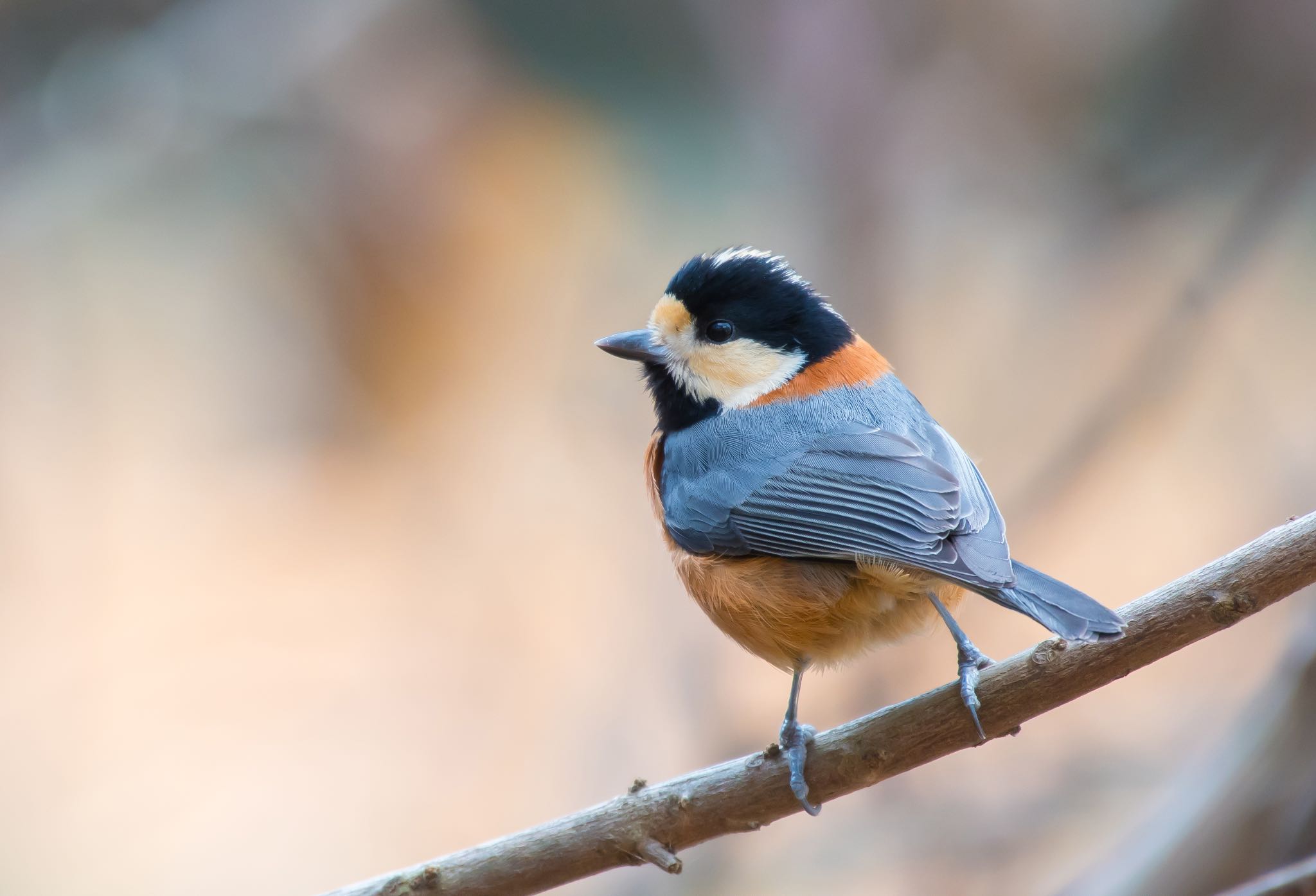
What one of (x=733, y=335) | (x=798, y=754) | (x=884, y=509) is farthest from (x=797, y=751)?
(x=733, y=335)

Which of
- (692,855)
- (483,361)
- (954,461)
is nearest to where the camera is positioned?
(954,461)

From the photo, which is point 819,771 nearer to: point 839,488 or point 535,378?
point 839,488

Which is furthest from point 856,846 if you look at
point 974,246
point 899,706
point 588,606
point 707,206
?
point 707,206

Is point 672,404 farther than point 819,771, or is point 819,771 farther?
point 672,404

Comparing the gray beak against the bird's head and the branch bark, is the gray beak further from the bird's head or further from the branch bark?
the branch bark

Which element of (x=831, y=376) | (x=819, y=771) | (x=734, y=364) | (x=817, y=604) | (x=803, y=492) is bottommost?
(x=819, y=771)

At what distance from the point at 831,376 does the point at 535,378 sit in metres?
3.09

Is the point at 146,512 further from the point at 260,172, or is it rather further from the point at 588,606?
the point at 588,606

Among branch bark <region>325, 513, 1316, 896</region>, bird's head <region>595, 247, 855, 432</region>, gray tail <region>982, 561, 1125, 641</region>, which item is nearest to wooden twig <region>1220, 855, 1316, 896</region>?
branch bark <region>325, 513, 1316, 896</region>

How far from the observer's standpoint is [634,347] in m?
2.41

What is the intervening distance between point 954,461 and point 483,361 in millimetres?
3577

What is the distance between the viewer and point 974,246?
5.01 m

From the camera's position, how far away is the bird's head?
240cm

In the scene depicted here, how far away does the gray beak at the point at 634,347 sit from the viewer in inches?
94.8
